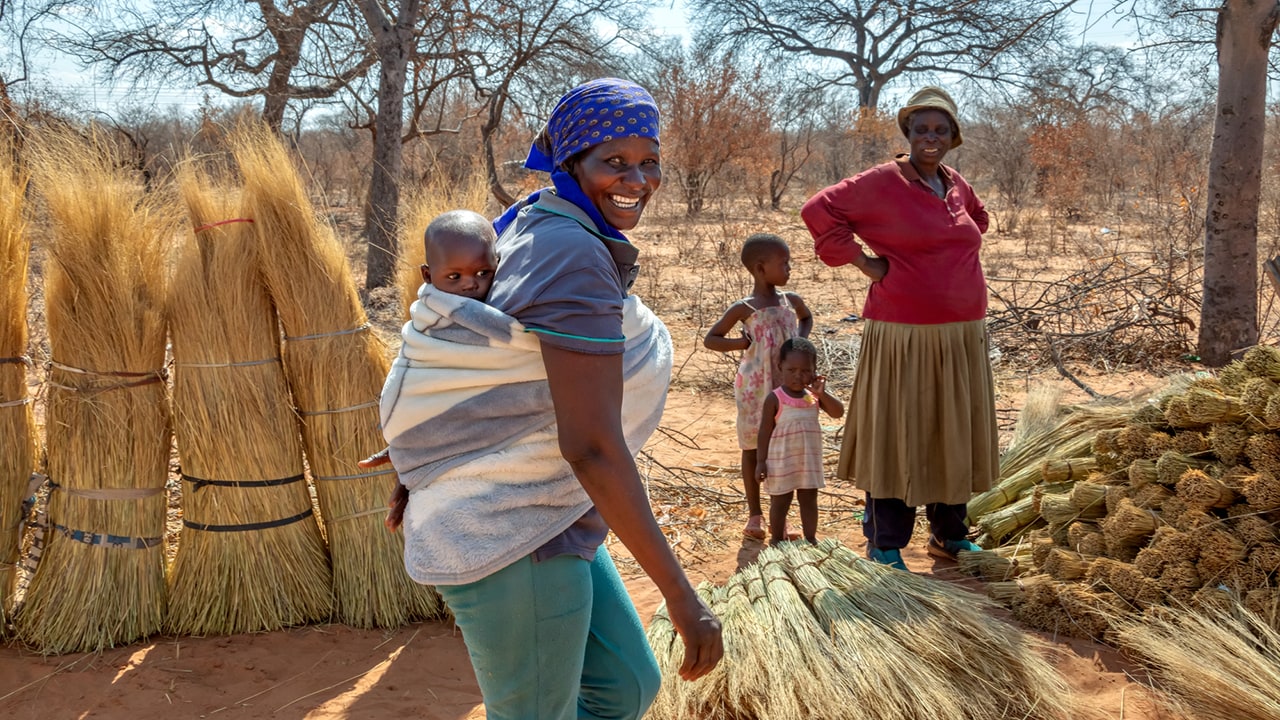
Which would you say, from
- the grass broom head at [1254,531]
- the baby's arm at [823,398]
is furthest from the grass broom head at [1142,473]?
the baby's arm at [823,398]

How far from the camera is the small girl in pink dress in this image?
3646 millimetres

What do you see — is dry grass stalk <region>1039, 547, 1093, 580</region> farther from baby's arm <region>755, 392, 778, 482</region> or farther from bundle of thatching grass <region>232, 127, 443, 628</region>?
bundle of thatching grass <region>232, 127, 443, 628</region>

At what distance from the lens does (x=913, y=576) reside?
9.37 ft

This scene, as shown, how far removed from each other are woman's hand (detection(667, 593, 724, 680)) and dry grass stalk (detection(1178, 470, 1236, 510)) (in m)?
2.12

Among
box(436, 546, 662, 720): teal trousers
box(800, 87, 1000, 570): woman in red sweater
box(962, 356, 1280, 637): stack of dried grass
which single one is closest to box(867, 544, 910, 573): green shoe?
box(800, 87, 1000, 570): woman in red sweater

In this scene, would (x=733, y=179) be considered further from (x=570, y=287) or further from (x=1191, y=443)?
(x=570, y=287)

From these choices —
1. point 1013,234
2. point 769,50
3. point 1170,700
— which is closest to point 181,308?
point 1170,700

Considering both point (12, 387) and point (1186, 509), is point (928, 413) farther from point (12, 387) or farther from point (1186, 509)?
point (12, 387)

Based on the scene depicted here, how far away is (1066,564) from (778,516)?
42.5 inches

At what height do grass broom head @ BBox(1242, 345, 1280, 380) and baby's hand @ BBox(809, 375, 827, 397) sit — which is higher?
grass broom head @ BBox(1242, 345, 1280, 380)

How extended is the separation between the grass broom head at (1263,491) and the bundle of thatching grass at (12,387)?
386 centimetres

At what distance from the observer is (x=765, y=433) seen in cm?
373

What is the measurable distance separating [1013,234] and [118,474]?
1485 centimetres

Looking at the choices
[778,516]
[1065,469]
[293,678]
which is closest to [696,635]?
[293,678]
